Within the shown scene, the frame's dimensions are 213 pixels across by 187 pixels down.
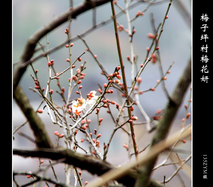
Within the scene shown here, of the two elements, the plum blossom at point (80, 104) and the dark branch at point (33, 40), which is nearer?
the dark branch at point (33, 40)

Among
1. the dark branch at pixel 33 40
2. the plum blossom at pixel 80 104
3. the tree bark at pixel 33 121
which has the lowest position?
the tree bark at pixel 33 121

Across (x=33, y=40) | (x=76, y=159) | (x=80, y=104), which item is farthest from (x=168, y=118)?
(x=80, y=104)

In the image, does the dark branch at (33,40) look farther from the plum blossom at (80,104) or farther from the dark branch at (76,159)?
the plum blossom at (80,104)

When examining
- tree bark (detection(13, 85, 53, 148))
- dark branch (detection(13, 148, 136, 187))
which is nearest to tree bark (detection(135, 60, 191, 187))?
dark branch (detection(13, 148, 136, 187))

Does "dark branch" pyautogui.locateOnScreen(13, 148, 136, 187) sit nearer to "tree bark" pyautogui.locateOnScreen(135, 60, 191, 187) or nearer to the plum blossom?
"tree bark" pyautogui.locateOnScreen(135, 60, 191, 187)

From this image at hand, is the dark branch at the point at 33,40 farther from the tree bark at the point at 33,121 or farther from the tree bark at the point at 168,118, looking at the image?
the tree bark at the point at 168,118

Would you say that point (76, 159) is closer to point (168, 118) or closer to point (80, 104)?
point (168, 118)

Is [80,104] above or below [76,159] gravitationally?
above

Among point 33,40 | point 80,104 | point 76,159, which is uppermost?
point 80,104

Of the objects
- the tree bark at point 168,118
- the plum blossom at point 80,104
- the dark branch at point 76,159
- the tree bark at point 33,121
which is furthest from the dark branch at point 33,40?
the plum blossom at point 80,104

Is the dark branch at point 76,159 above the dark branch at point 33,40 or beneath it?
beneath

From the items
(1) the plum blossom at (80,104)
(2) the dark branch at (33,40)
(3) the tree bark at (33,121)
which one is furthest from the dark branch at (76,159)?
(1) the plum blossom at (80,104)
